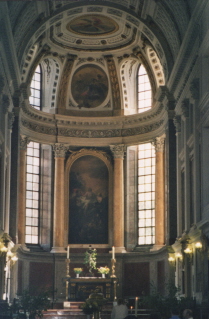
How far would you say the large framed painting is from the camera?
40.5 meters

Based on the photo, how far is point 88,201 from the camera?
1618 inches

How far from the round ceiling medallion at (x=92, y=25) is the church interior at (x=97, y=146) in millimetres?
64

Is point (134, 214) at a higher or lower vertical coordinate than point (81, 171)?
lower

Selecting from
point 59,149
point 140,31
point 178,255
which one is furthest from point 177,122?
point 59,149

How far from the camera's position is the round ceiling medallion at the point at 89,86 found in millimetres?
41875

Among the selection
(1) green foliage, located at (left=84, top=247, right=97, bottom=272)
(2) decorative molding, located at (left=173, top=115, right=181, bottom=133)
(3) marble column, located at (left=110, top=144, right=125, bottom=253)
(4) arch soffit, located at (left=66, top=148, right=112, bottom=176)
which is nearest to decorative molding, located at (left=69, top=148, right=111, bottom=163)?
(4) arch soffit, located at (left=66, top=148, right=112, bottom=176)

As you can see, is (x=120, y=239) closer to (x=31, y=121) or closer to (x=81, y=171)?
(x=81, y=171)

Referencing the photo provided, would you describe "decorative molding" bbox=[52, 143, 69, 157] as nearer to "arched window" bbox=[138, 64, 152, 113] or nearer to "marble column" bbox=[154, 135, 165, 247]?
"arched window" bbox=[138, 64, 152, 113]

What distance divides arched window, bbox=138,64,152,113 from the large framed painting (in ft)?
13.7

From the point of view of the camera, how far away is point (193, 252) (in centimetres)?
2806

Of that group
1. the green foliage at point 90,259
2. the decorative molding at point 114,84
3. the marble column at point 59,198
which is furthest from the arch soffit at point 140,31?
the green foliage at point 90,259

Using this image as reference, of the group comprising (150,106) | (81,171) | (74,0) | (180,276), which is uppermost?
(74,0)

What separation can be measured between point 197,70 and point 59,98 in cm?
Result: 1499

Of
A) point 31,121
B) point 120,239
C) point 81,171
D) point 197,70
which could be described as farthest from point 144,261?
point 197,70
